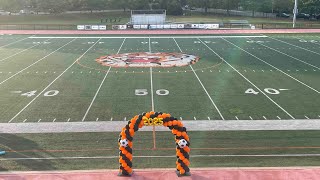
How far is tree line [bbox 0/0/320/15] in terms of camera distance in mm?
86500

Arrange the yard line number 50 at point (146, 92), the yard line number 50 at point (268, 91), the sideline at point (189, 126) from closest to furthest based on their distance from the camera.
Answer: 1. the sideline at point (189, 126)
2. the yard line number 50 at point (146, 92)
3. the yard line number 50 at point (268, 91)

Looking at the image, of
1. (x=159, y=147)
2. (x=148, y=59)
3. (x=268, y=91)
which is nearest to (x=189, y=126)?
(x=159, y=147)

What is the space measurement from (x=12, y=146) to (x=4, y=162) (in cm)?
161

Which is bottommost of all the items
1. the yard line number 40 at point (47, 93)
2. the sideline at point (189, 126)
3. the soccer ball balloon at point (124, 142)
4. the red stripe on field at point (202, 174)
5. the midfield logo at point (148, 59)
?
the red stripe on field at point (202, 174)

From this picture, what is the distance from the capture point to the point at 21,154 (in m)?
15.9

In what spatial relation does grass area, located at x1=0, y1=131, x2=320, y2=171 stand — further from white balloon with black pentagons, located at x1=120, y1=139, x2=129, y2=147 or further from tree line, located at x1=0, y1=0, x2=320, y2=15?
tree line, located at x1=0, y1=0, x2=320, y2=15

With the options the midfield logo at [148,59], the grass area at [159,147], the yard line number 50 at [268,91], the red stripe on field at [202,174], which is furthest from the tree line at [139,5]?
the red stripe on field at [202,174]

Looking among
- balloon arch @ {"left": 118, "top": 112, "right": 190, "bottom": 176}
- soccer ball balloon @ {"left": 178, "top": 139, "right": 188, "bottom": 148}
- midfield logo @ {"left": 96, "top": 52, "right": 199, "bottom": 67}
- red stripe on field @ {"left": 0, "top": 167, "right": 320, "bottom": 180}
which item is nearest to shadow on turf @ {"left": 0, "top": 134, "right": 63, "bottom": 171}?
red stripe on field @ {"left": 0, "top": 167, "right": 320, "bottom": 180}

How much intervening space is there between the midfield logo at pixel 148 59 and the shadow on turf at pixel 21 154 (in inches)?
636

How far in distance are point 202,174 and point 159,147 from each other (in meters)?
2.98

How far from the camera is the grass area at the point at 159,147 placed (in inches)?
587

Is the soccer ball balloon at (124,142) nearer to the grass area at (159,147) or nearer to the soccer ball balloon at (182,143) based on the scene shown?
the grass area at (159,147)

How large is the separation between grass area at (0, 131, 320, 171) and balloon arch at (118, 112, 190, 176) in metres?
1.04

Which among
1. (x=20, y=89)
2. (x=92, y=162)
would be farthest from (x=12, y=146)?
(x=20, y=89)
